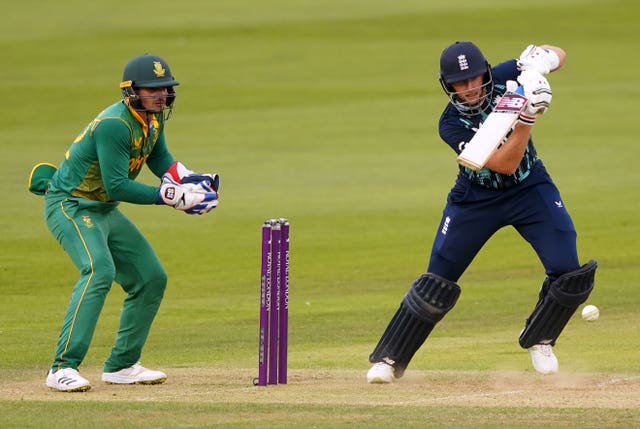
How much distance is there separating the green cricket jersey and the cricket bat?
75.1 inches

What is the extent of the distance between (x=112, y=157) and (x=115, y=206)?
0.56 metres

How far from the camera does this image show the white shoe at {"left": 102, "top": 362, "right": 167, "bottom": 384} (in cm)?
909

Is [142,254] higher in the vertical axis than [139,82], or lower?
lower

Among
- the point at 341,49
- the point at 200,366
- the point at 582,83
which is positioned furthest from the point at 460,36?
the point at 200,366

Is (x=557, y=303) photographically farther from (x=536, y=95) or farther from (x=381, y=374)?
(x=536, y=95)

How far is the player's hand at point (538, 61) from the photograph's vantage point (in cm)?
876

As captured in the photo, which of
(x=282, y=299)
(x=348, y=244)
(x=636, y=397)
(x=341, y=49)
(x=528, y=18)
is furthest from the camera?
(x=528, y=18)

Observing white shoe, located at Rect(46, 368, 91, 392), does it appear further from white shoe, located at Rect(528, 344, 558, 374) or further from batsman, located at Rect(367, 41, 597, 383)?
white shoe, located at Rect(528, 344, 558, 374)

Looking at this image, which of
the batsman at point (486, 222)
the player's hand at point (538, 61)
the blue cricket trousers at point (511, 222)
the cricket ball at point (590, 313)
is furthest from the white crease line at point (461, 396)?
the cricket ball at point (590, 313)

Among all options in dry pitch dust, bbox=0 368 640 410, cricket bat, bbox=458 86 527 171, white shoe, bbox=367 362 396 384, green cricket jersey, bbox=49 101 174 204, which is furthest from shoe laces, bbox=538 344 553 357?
green cricket jersey, bbox=49 101 174 204

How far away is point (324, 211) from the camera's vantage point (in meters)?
19.7

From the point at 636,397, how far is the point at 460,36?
32774mm

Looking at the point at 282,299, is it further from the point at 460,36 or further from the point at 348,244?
the point at 460,36

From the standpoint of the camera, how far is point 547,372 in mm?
9055
